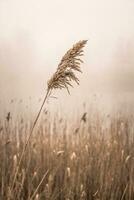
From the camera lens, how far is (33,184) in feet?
7.38

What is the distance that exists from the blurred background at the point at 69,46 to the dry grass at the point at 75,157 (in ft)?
0.45

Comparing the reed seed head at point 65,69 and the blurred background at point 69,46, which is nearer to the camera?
the reed seed head at point 65,69

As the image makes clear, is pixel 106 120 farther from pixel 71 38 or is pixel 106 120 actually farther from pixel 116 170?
pixel 71 38

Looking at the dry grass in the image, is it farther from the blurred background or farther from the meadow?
the blurred background

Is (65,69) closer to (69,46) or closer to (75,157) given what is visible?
(75,157)

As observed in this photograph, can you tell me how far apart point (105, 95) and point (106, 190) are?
561 millimetres

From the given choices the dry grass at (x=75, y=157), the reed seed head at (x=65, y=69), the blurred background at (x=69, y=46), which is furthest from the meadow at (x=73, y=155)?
the reed seed head at (x=65, y=69)

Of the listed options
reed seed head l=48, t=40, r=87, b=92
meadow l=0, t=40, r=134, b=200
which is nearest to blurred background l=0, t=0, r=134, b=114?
meadow l=0, t=40, r=134, b=200

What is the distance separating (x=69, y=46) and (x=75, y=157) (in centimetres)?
Result: 64

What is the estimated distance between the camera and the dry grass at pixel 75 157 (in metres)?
2.23

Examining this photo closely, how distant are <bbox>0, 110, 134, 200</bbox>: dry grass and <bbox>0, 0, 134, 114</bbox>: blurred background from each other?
0.14 meters

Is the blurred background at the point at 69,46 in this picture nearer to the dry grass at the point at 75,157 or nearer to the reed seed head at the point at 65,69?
the dry grass at the point at 75,157

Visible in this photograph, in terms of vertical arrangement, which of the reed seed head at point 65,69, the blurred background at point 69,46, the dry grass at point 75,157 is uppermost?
the blurred background at point 69,46

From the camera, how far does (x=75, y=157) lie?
2.26m
